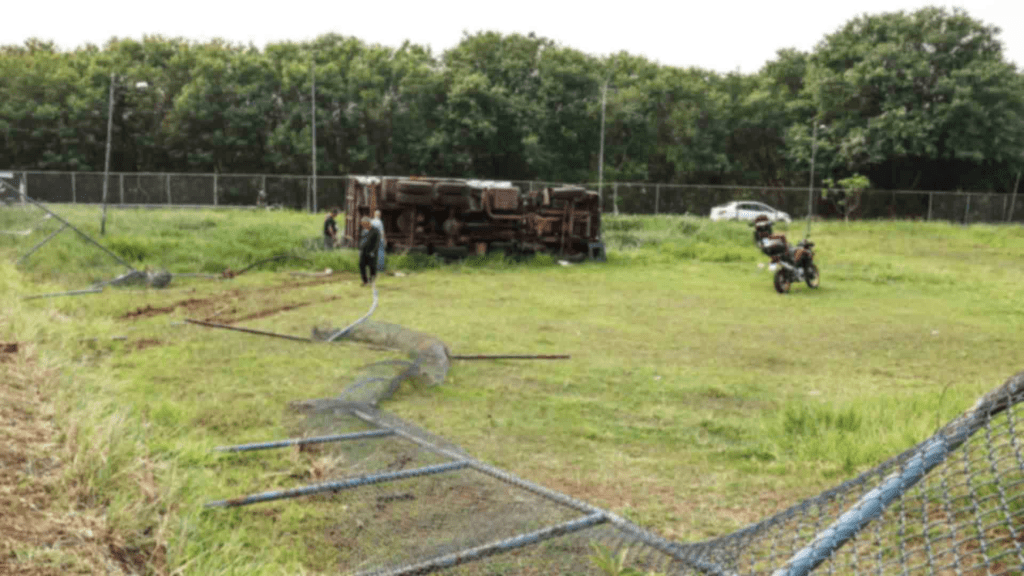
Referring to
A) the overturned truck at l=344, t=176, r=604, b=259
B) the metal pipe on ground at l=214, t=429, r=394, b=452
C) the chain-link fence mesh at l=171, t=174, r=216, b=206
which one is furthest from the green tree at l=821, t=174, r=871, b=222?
the metal pipe on ground at l=214, t=429, r=394, b=452

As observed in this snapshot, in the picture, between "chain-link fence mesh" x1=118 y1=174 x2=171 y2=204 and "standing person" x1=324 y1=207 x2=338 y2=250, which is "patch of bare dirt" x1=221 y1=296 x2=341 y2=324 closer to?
"standing person" x1=324 y1=207 x2=338 y2=250

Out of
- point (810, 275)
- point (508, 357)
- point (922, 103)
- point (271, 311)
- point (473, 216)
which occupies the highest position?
point (922, 103)

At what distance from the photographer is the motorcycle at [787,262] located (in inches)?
643

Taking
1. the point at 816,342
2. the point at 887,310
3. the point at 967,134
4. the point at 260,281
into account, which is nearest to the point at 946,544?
the point at 816,342

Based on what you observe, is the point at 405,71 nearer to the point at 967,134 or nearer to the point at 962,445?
the point at 967,134

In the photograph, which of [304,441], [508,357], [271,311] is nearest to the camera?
[304,441]

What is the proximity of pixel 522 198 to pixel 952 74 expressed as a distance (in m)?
32.1

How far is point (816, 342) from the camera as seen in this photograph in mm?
10984

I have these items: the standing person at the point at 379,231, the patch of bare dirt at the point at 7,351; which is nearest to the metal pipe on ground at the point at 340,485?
the patch of bare dirt at the point at 7,351

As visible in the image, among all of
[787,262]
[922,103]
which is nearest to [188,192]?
[787,262]

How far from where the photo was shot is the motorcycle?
53.6 feet

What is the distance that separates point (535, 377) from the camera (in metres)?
8.43

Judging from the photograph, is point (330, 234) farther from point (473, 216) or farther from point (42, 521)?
point (42, 521)

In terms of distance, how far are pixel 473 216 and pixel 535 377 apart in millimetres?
13162
